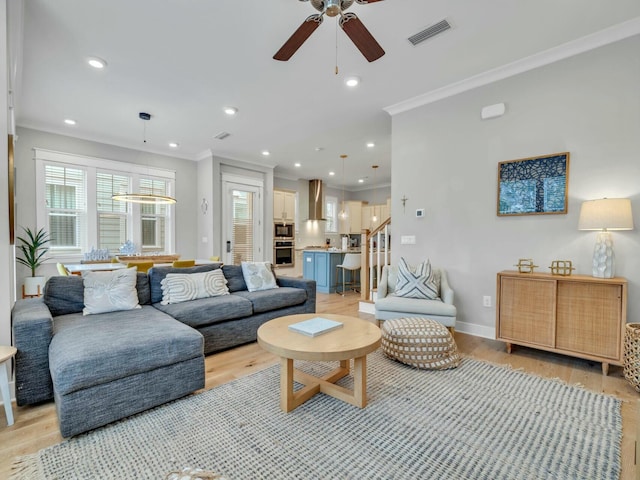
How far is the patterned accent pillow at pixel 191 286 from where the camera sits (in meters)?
3.09

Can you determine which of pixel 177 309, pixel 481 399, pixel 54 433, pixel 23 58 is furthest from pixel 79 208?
pixel 481 399

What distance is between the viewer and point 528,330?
2.87m

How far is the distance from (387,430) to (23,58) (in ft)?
14.8

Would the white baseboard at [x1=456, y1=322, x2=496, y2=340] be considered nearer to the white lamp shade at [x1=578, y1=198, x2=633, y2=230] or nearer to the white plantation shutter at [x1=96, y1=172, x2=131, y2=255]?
the white lamp shade at [x1=578, y1=198, x2=633, y2=230]

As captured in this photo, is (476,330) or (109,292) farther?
(476,330)

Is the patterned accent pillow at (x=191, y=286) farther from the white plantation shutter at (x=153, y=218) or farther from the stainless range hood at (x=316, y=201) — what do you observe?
the stainless range hood at (x=316, y=201)

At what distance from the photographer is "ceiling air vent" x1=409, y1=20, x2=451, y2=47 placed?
249 cm

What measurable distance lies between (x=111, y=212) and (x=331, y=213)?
6008 mm

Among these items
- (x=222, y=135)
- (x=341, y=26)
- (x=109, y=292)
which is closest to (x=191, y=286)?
(x=109, y=292)

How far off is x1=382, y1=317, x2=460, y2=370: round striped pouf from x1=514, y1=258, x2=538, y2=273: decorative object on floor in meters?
1.11

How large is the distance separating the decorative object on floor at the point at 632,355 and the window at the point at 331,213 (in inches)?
302

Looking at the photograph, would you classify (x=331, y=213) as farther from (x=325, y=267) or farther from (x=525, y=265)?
(x=525, y=265)

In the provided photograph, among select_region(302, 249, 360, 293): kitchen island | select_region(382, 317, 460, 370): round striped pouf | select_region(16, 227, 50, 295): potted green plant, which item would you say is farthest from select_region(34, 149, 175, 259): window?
select_region(382, 317, 460, 370): round striped pouf

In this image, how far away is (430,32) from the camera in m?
2.58
